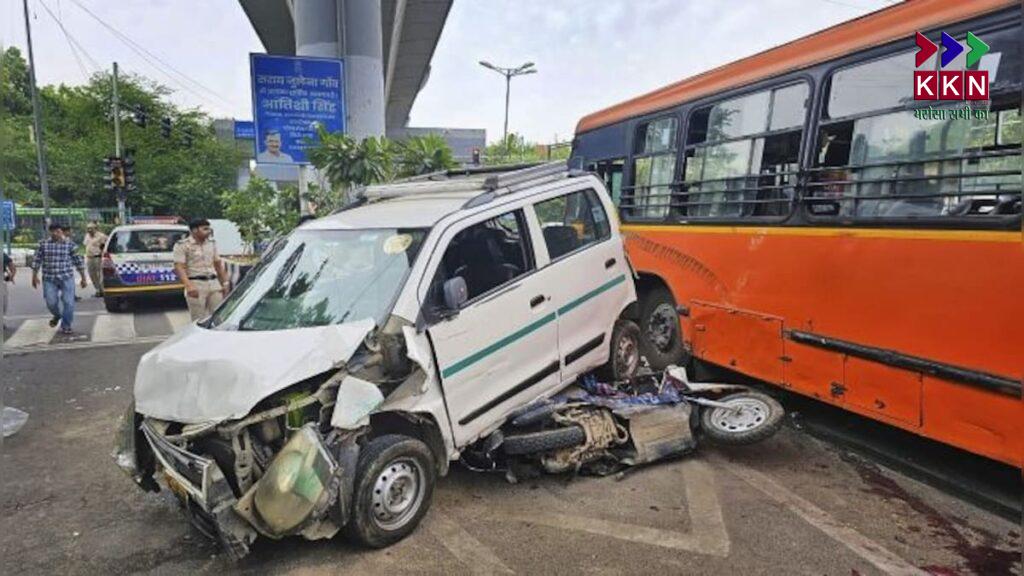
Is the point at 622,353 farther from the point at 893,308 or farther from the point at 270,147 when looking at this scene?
the point at 270,147

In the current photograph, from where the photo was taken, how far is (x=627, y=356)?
5.77m

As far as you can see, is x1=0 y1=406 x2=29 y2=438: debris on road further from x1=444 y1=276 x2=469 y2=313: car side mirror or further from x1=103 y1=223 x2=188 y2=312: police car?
x1=103 y1=223 x2=188 y2=312: police car

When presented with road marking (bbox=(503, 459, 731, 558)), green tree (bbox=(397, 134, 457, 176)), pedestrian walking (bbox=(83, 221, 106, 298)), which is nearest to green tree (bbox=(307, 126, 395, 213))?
green tree (bbox=(397, 134, 457, 176))

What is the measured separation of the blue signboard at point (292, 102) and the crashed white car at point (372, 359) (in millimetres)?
6019

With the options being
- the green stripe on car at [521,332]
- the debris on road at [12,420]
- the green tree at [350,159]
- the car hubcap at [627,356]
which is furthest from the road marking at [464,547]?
the green tree at [350,159]

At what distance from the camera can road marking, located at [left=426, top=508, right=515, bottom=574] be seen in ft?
11.5

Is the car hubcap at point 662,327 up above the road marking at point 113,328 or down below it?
above

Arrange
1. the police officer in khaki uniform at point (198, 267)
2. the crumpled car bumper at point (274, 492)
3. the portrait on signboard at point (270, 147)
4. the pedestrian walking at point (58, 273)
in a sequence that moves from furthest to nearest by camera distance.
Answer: the portrait on signboard at point (270, 147) → the pedestrian walking at point (58, 273) → the police officer in khaki uniform at point (198, 267) → the crumpled car bumper at point (274, 492)

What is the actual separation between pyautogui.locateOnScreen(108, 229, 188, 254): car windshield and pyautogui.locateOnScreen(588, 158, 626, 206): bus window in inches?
331

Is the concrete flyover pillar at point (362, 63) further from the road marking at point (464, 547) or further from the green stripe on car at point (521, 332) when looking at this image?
the road marking at point (464, 547)

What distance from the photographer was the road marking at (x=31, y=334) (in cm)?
989

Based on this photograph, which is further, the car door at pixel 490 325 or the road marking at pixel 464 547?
the car door at pixel 490 325

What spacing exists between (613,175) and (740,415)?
3.78m

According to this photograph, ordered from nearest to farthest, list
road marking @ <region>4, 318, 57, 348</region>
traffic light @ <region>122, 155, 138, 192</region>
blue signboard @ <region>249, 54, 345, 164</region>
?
road marking @ <region>4, 318, 57, 348</region> → blue signboard @ <region>249, 54, 345, 164</region> → traffic light @ <region>122, 155, 138, 192</region>
